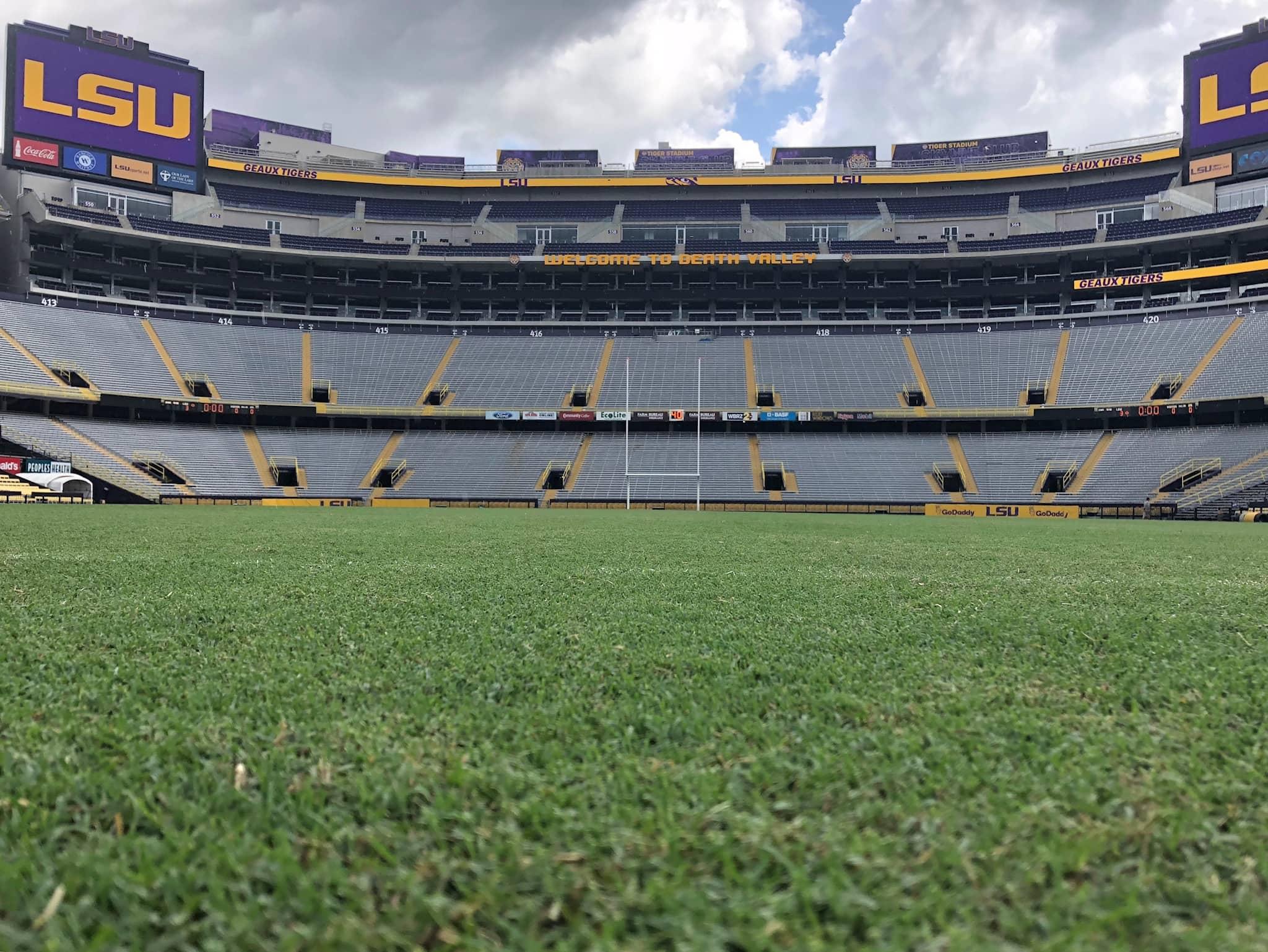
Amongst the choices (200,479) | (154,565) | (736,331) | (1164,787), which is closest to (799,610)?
(1164,787)

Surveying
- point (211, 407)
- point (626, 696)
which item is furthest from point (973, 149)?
point (626, 696)

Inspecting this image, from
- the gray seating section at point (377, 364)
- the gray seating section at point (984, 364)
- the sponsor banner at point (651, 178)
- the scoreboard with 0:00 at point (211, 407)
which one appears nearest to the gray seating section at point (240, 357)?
the scoreboard with 0:00 at point (211, 407)

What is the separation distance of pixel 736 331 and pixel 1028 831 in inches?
1660

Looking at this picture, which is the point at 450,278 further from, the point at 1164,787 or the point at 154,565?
the point at 1164,787

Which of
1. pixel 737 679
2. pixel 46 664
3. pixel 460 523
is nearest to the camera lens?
pixel 737 679

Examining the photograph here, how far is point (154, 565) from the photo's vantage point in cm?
526

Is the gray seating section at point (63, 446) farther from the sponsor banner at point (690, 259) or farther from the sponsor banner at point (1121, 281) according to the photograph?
the sponsor banner at point (1121, 281)

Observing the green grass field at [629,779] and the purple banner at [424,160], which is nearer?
the green grass field at [629,779]

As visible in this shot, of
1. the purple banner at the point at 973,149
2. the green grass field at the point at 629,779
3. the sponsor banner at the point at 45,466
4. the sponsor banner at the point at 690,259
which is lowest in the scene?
the green grass field at the point at 629,779

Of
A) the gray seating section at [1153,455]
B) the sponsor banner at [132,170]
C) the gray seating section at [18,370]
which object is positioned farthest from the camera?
the sponsor banner at [132,170]

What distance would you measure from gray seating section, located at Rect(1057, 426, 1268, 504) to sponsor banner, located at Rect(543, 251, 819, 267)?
60.3ft

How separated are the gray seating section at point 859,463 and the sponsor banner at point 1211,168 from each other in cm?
1655

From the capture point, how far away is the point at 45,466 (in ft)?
83.3

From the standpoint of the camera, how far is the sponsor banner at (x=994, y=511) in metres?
28.7
